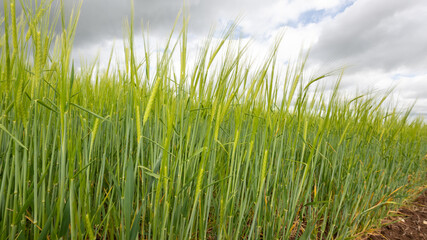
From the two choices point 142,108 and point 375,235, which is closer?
point 142,108

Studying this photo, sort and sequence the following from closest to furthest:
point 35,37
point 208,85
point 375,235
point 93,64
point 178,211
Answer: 1. point 35,37
2. point 178,211
3. point 208,85
4. point 93,64
5. point 375,235

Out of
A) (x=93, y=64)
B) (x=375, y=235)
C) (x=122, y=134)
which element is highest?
(x=93, y=64)

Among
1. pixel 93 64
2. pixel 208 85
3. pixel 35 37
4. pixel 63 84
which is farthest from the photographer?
pixel 93 64

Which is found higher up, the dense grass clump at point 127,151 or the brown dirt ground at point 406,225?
the dense grass clump at point 127,151

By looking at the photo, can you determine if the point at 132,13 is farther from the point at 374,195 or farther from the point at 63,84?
the point at 374,195

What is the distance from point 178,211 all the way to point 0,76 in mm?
715

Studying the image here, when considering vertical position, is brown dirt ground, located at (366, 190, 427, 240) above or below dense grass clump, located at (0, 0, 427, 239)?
below

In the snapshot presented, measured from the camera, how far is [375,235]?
1.61m

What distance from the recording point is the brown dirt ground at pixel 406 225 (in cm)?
167

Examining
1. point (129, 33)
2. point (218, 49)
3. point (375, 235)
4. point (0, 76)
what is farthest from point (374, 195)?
point (0, 76)

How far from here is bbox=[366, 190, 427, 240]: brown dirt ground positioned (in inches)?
65.9

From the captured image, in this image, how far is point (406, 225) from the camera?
190cm

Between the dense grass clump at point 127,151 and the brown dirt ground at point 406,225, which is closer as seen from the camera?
the dense grass clump at point 127,151

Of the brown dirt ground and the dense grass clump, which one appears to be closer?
the dense grass clump
